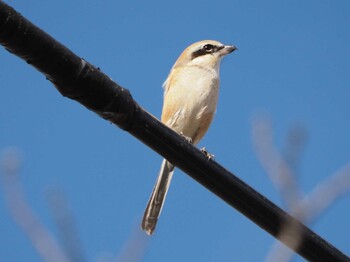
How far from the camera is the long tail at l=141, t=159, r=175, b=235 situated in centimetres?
497

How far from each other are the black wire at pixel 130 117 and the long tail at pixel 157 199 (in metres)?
2.24

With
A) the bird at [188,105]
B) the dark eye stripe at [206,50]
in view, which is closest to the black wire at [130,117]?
the bird at [188,105]

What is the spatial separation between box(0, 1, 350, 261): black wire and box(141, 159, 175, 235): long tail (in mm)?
2238

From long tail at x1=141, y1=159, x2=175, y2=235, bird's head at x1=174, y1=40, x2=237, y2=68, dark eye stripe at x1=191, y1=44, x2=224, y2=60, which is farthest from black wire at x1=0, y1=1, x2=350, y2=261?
dark eye stripe at x1=191, y1=44, x2=224, y2=60

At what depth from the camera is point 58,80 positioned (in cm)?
241

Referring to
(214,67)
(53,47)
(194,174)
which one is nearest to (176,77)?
(214,67)

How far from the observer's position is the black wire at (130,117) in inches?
88.5

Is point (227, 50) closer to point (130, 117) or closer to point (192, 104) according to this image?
point (192, 104)

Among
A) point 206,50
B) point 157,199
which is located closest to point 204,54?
point 206,50

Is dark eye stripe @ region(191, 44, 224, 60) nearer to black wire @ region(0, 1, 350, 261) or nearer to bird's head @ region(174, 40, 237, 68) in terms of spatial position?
bird's head @ region(174, 40, 237, 68)

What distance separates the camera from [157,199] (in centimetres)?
555

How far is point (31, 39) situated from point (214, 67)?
14.0 feet

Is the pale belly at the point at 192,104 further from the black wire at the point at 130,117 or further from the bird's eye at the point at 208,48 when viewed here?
the black wire at the point at 130,117

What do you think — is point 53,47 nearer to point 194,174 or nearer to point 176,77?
point 194,174
